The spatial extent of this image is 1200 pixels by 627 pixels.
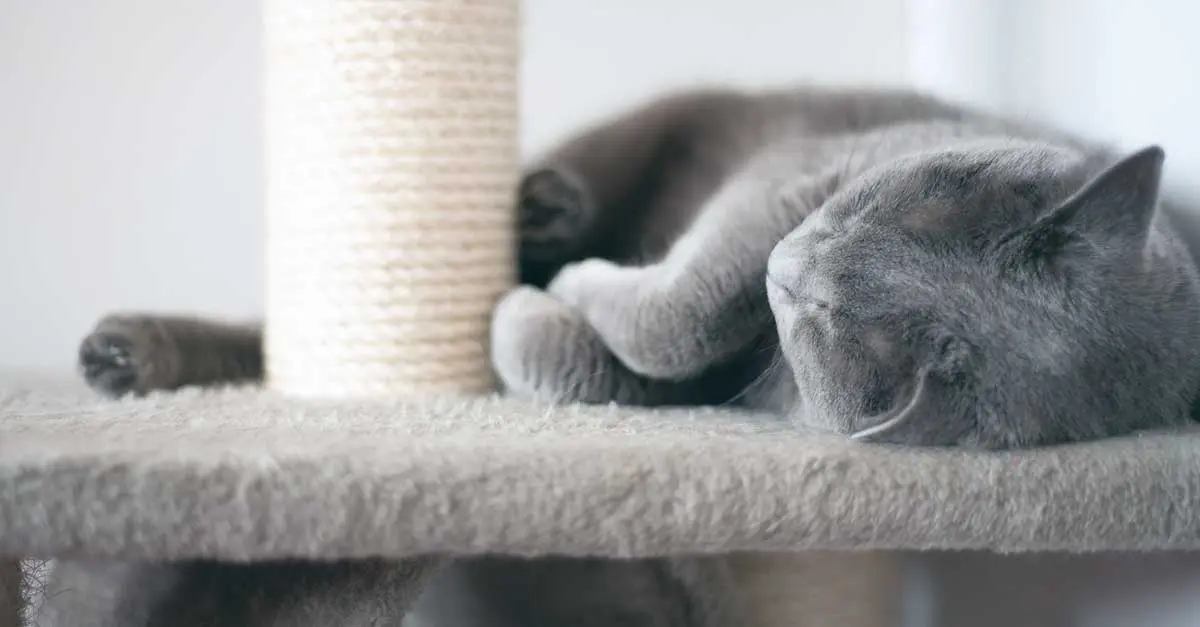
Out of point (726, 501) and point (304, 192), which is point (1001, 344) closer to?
point (726, 501)

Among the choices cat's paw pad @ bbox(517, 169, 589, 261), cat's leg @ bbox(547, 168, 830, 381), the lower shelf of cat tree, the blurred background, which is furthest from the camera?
the blurred background

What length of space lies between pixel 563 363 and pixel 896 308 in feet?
0.98

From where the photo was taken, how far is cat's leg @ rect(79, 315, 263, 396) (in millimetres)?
954

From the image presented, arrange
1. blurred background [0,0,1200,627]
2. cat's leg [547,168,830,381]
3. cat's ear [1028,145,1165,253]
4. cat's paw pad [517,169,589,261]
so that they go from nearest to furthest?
cat's ear [1028,145,1165,253]
cat's leg [547,168,830,381]
cat's paw pad [517,169,589,261]
blurred background [0,0,1200,627]

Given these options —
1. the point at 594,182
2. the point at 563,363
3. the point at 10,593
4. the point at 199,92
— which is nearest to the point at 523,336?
Answer: the point at 563,363

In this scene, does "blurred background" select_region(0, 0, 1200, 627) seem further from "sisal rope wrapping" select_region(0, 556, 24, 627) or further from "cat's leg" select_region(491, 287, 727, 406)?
"sisal rope wrapping" select_region(0, 556, 24, 627)

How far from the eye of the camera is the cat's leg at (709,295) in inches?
33.9

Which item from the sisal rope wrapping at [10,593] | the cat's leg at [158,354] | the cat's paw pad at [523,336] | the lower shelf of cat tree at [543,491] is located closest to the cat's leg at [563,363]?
the cat's paw pad at [523,336]

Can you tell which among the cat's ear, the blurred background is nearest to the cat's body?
the cat's ear

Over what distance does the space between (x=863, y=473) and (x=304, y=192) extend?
0.56m

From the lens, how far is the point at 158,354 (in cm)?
98

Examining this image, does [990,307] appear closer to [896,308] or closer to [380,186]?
[896,308]

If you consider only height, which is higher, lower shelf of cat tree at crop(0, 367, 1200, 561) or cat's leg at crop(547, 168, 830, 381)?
cat's leg at crop(547, 168, 830, 381)

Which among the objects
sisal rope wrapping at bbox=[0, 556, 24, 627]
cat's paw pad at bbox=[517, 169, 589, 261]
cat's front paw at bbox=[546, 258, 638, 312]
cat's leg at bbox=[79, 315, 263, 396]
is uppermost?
cat's paw pad at bbox=[517, 169, 589, 261]
